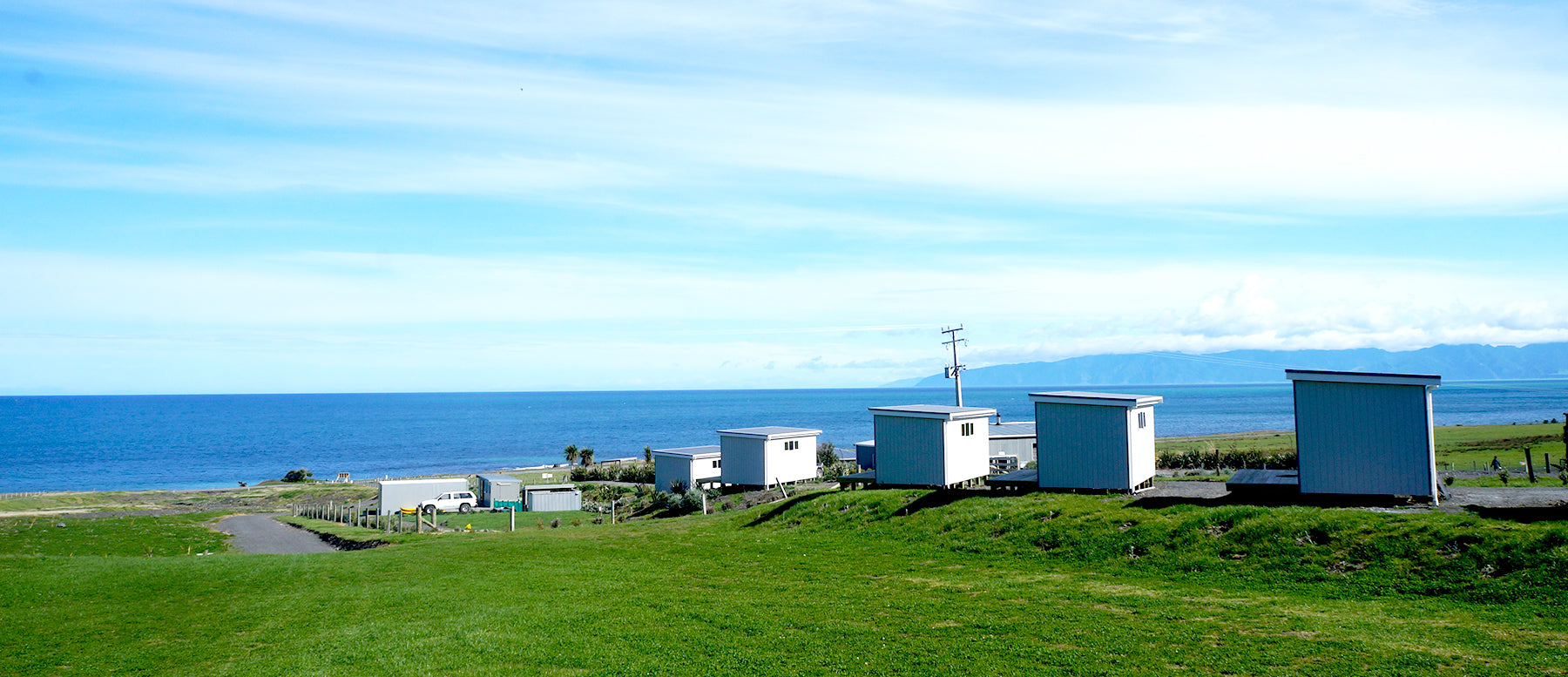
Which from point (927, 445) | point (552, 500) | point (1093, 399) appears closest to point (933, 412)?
point (927, 445)

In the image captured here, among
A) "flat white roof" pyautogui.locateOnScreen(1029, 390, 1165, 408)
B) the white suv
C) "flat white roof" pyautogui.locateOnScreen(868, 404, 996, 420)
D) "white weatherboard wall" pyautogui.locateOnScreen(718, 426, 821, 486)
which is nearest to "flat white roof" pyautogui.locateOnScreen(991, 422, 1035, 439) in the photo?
"white weatherboard wall" pyautogui.locateOnScreen(718, 426, 821, 486)

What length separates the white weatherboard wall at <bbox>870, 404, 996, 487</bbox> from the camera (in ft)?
102

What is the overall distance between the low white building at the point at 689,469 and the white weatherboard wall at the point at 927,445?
1824 centimetres

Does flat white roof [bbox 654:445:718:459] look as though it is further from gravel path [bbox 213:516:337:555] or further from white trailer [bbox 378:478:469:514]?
gravel path [bbox 213:516:337:555]

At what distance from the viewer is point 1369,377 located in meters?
21.5

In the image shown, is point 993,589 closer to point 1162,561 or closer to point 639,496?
point 1162,561

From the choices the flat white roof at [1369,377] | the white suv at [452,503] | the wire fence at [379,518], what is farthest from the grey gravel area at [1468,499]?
the white suv at [452,503]

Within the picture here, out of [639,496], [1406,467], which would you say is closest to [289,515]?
[639,496]

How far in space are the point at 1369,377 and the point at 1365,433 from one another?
4.45 feet

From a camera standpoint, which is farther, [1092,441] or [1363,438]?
[1092,441]

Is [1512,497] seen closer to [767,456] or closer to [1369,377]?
[1369,377]

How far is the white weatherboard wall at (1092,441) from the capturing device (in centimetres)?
2603

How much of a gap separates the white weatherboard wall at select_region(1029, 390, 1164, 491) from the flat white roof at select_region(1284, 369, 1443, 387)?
15.7 ft

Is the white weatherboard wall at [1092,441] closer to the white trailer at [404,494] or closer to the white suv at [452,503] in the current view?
the white suv at [452,503]
